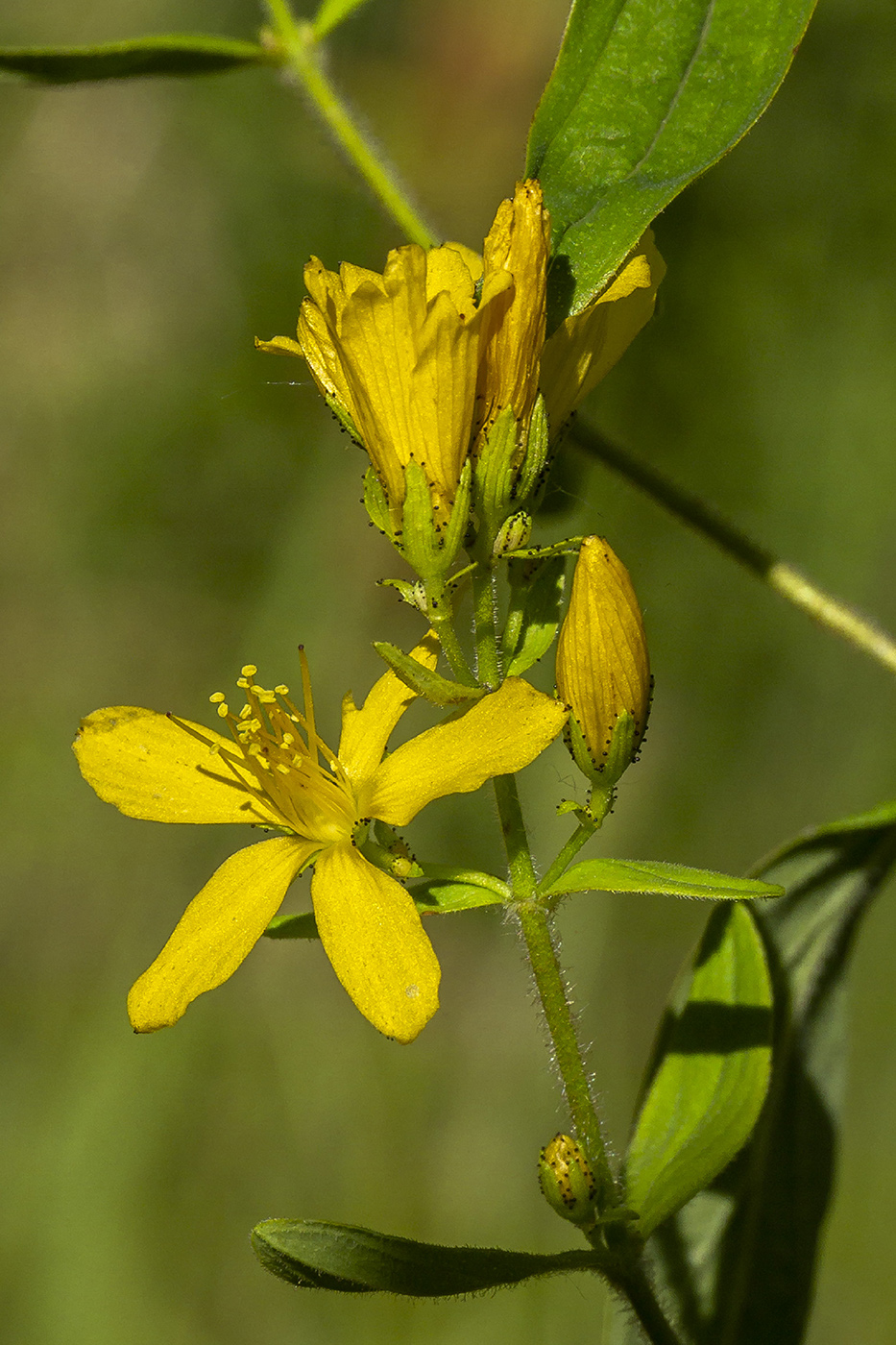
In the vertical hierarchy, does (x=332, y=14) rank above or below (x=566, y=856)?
above

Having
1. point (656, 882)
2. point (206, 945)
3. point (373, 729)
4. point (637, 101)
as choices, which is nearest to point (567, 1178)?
point (656, 882)

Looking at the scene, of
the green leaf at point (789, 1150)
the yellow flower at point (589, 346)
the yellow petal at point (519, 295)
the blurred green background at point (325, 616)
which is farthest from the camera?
the blurred green background at point (325, 616)

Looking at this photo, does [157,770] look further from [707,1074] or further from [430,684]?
[707,1074]

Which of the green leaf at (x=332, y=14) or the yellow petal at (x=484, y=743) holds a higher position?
the green leaf at (x=332, y=14)

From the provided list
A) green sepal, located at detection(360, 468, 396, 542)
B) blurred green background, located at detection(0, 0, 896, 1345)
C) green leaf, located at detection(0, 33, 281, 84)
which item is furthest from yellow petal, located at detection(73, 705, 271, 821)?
blurred green background, located at detection(0, 0, 896, 1345)

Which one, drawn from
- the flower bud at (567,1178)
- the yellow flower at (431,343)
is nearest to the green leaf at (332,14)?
the yellow flower at (431,343)

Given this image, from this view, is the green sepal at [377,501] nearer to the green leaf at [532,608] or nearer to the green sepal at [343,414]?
the green sepal at [343,414]

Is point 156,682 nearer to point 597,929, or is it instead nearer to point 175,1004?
point 597,929
